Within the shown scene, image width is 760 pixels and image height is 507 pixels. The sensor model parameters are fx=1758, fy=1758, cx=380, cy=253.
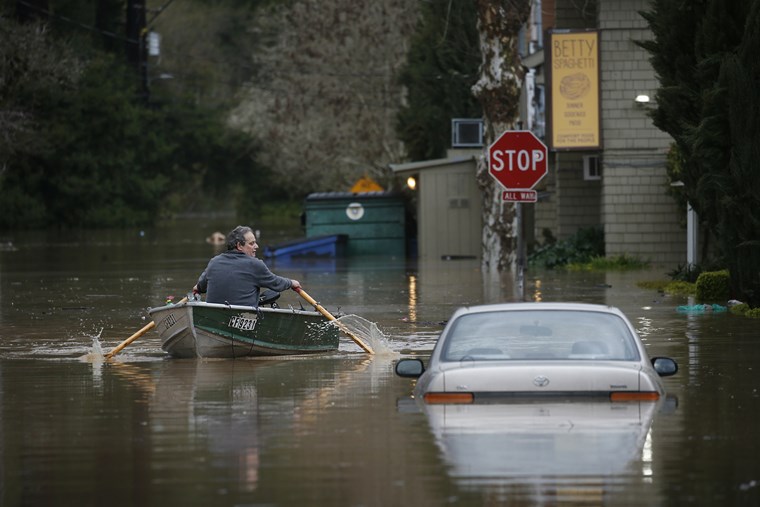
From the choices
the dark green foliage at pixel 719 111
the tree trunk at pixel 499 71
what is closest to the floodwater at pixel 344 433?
the dark green foliage at pixel 719 111

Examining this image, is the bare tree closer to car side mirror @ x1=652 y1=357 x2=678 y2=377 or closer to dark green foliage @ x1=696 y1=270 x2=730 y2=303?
dark green foliage @ x1=696 y1=270 x2=730 y2=303

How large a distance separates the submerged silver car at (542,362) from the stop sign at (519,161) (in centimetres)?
1242

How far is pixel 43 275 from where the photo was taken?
137 ft

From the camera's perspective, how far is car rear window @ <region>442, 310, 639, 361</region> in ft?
40.2

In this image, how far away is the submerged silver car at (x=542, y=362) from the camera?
1178 cm

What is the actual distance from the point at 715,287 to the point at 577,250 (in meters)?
15.0

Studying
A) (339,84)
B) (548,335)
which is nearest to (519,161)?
(548,335)

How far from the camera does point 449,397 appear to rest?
1192cm

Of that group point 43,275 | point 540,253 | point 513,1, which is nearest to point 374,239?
point 540,253

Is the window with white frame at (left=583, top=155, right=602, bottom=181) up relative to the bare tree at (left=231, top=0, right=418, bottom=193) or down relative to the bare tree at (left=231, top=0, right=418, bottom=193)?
down

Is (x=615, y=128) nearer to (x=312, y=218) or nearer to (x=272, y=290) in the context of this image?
(x=312, y=218)

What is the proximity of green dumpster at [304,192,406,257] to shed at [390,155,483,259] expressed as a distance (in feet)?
13.1

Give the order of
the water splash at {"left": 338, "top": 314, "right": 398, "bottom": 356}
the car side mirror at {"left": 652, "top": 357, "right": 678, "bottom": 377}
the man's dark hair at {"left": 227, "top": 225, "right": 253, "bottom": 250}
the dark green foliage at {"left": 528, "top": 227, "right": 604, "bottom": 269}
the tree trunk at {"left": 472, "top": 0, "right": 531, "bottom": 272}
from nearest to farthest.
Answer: the car side mirror at {"left": 652, "top": 357, "right": 678, "bottom": 377} < the man's dark hair at {"left": 227, "top": 225, "right": 253, "bottom": 250} < the water splash at {"left": 338, "top": 314, "right": 398, "bottom": 356} < the tree trunk at {"left": 472, "top": 0, "right": 531, "bottom": 272} < the dark green foliage at {"left": 528, "top": 227, "right": 604, "bottom": 269}

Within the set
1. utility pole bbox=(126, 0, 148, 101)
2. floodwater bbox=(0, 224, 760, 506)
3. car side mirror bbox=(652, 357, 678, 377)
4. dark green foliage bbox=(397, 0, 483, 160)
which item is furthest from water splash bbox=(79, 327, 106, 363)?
utility pole bbox=(126, 0, 148, 101)
